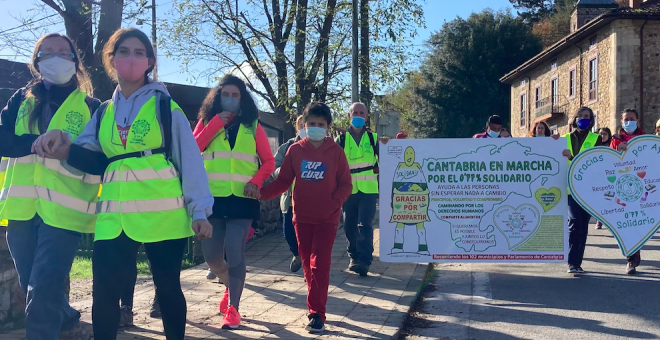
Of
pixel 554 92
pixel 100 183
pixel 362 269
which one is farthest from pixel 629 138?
pixel 554 92

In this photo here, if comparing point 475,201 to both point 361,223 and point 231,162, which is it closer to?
point 361,223

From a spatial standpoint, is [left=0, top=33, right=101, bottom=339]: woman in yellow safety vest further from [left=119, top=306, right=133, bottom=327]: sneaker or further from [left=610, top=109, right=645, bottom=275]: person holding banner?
[left=610, top=109, right=645, bottom=275]: person holding banner

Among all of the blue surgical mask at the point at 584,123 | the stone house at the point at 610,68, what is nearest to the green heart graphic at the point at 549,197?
the blue surgical mask at the point at 584,123

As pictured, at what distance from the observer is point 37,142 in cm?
347

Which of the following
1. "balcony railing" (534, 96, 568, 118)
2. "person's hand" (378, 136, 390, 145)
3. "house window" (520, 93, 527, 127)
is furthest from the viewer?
"house window" (520, 93, 527, 127)

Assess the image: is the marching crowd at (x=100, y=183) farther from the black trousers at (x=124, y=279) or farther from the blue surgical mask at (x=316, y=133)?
the blue surgical mask at (x=316, y=133)

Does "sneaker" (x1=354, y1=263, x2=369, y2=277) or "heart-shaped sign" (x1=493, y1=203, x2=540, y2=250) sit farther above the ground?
"heart-shaped sign" (x1=493, y1=203, x2=540, y2=250)

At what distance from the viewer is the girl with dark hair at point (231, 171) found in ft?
16.6

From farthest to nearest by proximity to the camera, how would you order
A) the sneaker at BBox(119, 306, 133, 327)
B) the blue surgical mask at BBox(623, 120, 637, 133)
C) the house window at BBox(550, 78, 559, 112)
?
the house window at BBox(550, 78, 559, 112) → the blue surgical mask at BBox(623, 120, 637, 133) → the sneaker at BBox(119, 306, 133, 327)

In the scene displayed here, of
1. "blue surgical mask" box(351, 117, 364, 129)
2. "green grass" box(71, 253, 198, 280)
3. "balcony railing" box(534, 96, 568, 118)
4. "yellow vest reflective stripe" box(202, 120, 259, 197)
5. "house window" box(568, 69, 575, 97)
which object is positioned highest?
"house window" box(568, 69, 575, 97)

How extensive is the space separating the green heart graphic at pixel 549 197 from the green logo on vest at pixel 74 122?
16.9ft

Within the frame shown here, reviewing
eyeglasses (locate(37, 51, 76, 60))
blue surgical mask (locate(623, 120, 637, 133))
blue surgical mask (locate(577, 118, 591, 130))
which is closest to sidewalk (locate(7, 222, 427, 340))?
eyeglasses (locate(37, 51, 76, 60))

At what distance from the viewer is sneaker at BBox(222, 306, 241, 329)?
4.96 m

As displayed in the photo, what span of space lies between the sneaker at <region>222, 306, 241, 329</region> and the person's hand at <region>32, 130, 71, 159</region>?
200 cm
